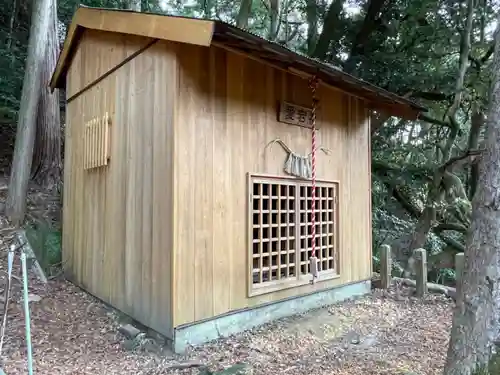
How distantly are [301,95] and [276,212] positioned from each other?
1.57m

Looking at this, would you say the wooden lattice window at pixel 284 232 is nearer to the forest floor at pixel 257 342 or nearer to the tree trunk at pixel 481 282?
the forest floor at pixel 257 342

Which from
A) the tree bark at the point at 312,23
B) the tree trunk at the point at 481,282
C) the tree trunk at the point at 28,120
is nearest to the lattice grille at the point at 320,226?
the tree trunk at the point at 481,282

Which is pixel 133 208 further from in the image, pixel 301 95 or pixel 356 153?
pixel 356 153

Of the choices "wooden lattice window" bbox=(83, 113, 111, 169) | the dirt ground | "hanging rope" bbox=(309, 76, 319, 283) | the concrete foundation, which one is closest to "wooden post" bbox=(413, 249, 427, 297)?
the dirt ground

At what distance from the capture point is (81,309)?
5.06 metres

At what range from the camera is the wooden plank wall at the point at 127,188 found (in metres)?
4.07

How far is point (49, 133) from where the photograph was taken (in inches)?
310

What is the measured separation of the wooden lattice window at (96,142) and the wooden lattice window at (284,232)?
1885mm

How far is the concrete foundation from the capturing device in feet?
13.1

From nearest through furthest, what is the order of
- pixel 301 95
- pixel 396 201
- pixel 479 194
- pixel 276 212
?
pixel 479 194, pixel 276 212, pixel 301 95, pixel 396 201

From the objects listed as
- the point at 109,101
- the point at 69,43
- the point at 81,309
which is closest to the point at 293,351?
the point at 81,309

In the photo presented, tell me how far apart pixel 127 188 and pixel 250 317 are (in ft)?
6.46

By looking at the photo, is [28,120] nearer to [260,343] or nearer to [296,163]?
[296,163]

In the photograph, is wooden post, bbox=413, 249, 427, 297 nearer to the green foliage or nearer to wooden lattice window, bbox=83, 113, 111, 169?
wooden lattice window, bbox=83, 113, 111, 169
